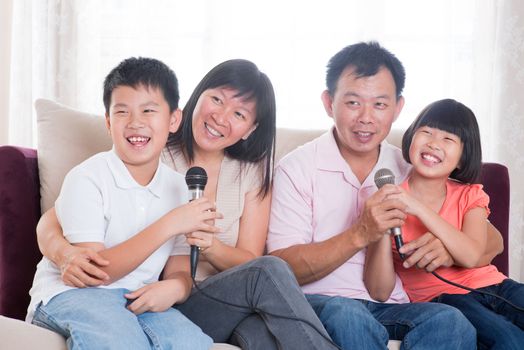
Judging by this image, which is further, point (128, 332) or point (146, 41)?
point (146, 41)

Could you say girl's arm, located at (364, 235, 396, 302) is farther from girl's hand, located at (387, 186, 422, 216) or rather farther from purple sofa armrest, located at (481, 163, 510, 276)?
purple sofa armrest, located at (481, 163, 510, 276)

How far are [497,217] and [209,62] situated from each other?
1.61 metres

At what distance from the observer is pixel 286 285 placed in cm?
165

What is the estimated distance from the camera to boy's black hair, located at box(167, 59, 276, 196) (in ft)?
6.59

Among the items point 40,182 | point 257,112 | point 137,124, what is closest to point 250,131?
point 257,112

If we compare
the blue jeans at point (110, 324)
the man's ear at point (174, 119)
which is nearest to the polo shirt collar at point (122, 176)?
the man's ear at point (174, 119)

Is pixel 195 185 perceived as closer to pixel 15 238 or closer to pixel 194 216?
pixel 194 216

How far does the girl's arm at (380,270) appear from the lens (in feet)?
6.20

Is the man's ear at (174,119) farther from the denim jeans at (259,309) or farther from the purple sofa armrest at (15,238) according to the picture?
the purple sofa armrest at (15,238)

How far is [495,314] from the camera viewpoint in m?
1.86

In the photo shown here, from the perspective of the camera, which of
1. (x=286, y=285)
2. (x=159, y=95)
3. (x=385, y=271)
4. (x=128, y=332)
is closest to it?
(x=128, y=332)

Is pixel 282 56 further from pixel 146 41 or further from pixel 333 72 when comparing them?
pixel 333 72

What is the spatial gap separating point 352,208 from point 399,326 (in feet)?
1.31

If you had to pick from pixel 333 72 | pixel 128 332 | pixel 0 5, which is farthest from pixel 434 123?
pixel 0 5
